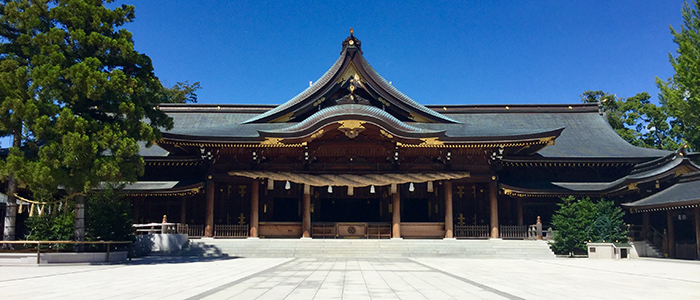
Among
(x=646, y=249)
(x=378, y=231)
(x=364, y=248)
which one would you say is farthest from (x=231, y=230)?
(x=646, y=249)

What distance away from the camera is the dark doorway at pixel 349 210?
25.8 meters

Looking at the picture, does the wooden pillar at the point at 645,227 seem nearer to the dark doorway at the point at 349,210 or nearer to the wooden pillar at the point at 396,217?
the wooden pillar at the point at 396,217

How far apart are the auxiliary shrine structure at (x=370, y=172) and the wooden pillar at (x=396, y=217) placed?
0.23 ft

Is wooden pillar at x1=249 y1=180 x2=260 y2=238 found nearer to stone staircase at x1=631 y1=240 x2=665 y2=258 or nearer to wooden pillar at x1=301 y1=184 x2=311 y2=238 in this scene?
wooden pillar at x1=301 y1=184 x2=311 y2=238

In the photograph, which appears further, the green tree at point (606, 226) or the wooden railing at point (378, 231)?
the wooden railing at point (378, 231)

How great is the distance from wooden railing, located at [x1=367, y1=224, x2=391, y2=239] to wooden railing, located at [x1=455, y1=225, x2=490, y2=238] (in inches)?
143

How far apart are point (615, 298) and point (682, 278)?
5116 mm

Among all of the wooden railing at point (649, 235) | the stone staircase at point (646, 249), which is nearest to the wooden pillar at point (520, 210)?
→ the wooden railing at point (649, 235)

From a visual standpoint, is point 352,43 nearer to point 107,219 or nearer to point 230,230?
point 230,230

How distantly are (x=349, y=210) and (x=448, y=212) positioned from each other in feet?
18.3

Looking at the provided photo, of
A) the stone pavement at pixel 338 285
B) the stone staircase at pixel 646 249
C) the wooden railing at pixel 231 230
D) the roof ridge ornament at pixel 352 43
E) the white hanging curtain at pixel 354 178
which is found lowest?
the stone staircase at pixel 646 249

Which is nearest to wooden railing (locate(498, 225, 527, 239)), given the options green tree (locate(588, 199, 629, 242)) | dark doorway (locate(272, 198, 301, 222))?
green tree (locate(588, 199, 629, 242))

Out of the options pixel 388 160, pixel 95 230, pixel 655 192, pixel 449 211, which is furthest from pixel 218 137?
pixel 655 192

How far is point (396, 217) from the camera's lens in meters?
23.0
